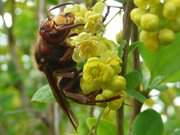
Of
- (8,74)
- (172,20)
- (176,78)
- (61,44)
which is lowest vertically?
(8,74)

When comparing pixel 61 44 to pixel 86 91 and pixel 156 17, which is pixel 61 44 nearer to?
pixel 86 91

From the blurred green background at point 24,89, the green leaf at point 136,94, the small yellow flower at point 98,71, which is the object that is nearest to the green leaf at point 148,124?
the green leaf at point 136,94

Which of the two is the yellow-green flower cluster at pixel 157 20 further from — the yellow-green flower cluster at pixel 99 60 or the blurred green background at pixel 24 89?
the blurred green background at pixel 24 89

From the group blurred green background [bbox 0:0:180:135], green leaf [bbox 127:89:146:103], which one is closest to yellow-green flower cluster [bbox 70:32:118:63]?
green leaf [bbox 127:89:146:103]

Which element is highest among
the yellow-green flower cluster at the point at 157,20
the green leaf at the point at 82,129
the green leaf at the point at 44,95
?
the yellow-green flower cluster at the point at 157,20

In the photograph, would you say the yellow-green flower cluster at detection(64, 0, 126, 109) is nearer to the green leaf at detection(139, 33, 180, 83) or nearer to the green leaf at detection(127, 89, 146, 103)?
the green leaf at detection(127, 89, 146, 103)

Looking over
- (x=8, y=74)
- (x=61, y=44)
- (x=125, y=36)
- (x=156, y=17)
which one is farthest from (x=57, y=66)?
(x=8, y=74)

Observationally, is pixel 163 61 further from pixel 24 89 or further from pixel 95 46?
pixel 24 89
